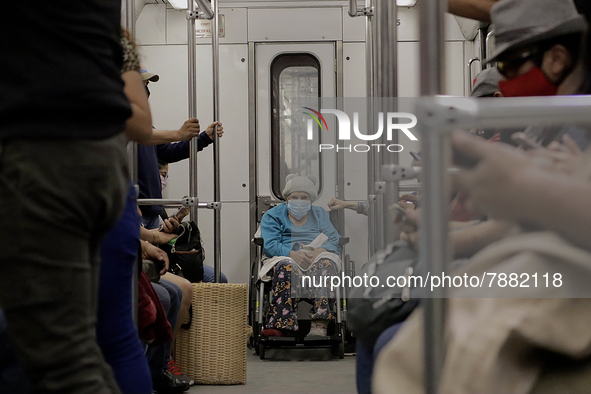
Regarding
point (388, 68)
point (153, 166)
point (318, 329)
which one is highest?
point (388, 68)

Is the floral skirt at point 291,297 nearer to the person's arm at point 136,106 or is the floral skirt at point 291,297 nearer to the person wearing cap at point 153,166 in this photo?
the person wearing cap at point 153,166

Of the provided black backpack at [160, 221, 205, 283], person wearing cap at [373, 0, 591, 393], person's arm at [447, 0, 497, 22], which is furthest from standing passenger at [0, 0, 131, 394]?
black backpack at [160, 221, 205, 283]

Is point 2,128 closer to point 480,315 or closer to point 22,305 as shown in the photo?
point 22,305

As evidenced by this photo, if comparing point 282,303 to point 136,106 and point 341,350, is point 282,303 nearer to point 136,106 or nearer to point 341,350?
point 341,350

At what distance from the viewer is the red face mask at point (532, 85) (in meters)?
1.22

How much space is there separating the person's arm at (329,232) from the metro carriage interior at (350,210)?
0.02m

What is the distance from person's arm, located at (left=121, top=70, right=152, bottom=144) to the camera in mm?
1390

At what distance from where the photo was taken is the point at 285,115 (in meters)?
4.77

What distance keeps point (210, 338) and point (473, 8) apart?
2.08 m

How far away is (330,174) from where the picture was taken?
15.6ft

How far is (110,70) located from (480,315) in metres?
0.76

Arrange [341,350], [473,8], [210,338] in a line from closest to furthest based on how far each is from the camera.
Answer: [473,8]
[210,338]
[341,350]

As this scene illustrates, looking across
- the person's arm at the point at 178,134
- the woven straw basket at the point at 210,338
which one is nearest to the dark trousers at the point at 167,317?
the woven straw basket at the point at 210,338

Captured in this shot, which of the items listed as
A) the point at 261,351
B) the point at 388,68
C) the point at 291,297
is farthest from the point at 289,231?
the point at 388,68
